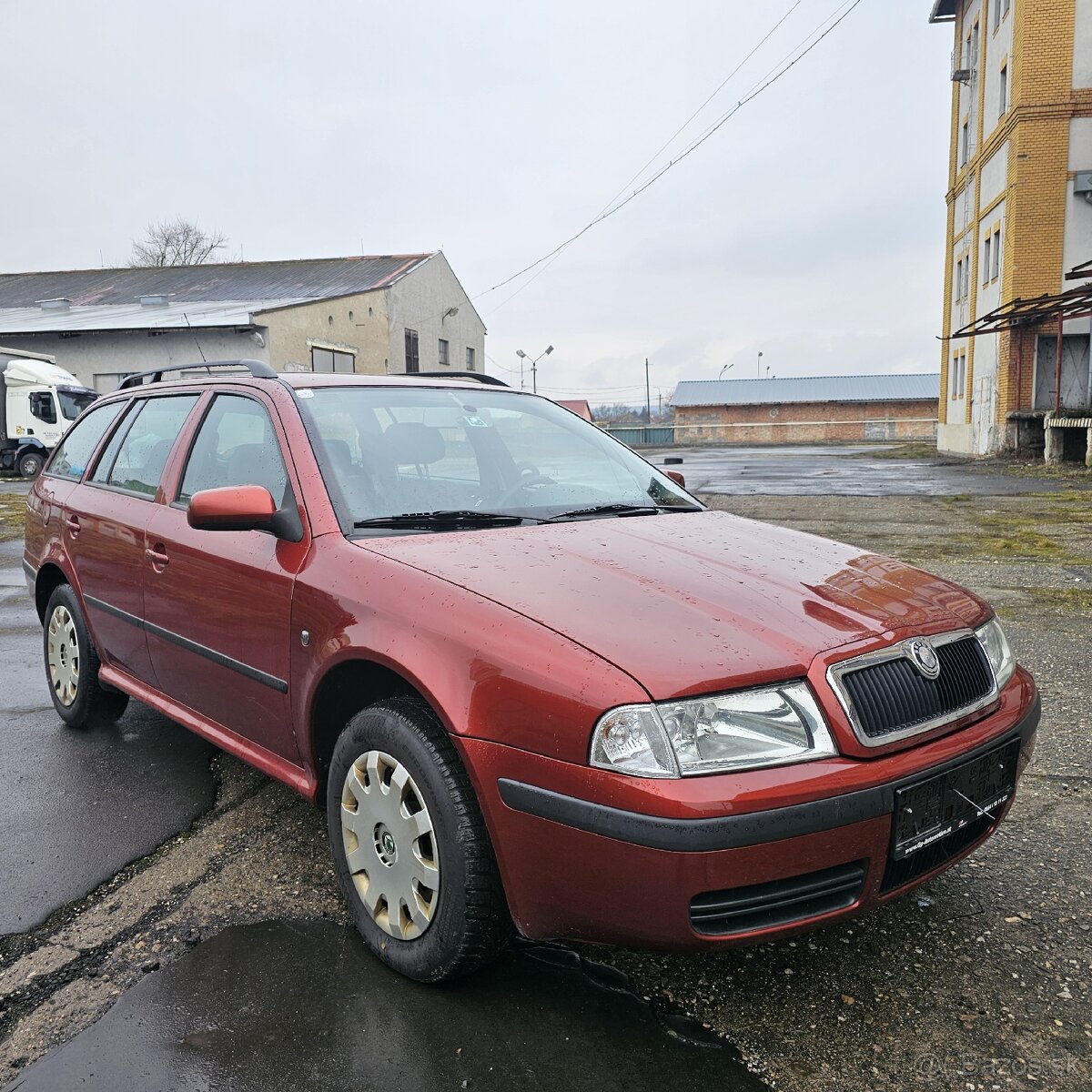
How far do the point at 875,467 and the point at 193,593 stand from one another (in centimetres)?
2283

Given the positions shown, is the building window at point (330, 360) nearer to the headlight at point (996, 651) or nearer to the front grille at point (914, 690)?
the headlight at point (996, 651)

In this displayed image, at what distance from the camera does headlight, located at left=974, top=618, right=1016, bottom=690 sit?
248 centimetres

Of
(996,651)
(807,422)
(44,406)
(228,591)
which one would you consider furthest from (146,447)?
(807,422)

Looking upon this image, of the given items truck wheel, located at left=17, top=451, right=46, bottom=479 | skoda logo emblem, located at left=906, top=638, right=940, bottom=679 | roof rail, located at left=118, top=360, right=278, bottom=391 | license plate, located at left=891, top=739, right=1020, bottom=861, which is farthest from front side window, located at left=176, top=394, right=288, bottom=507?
truck wheel, located at left=17, top=451, right=46, bottom=479

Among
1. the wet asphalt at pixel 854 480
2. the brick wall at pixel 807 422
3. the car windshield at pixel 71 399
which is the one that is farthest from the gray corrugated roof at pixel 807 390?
the car windshield at pixel 71 399

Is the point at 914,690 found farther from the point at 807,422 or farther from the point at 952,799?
the point at 807,422

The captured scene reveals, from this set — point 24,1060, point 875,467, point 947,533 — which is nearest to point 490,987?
point 24,1060

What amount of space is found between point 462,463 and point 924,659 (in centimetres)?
169

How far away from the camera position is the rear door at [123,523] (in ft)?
11.9

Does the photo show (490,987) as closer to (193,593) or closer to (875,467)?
(193,593)

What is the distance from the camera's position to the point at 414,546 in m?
2.60

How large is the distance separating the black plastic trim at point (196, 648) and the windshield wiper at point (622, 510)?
3.22 feet

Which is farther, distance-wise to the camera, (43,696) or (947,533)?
(947,533)

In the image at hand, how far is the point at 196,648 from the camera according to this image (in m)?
3.20
